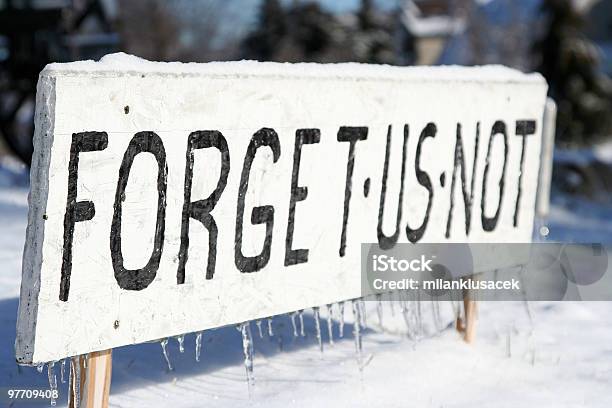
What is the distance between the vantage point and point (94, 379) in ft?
9.20

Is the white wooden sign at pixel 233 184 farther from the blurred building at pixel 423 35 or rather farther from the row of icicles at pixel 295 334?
the blurred building at pixel 423 35

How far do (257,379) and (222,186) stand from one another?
1.19m

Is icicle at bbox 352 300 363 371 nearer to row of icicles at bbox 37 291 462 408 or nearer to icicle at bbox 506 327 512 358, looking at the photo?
row of icicles at bbox 37 291 462 408

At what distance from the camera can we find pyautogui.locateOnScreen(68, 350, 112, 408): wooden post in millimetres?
2787

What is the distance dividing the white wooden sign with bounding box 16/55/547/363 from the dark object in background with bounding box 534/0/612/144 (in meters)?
19.2

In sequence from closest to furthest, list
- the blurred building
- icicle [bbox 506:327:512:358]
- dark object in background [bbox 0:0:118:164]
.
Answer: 1. icicle [bbox 506:327:512:358]
2. dark object in background [bbox 0:0:118:164]
3. the blurred building

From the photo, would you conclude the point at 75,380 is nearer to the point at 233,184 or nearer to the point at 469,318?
the point at 233,184

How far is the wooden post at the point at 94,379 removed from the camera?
2787 mm

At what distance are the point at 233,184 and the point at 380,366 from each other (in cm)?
145

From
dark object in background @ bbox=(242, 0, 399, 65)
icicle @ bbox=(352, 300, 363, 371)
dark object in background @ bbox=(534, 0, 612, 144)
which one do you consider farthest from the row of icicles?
dark object in background @ bbox=(242, 0, 399, 65)

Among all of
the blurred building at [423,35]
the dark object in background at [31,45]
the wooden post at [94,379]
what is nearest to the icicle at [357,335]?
the wooden post at [94,379]

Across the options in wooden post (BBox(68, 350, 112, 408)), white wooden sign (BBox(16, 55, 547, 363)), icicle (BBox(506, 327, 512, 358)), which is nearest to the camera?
white wooden sign (BBox(16, 55, 547, 363))

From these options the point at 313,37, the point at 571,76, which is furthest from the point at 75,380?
the point at 313,37

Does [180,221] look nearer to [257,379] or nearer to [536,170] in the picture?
[257,379]
